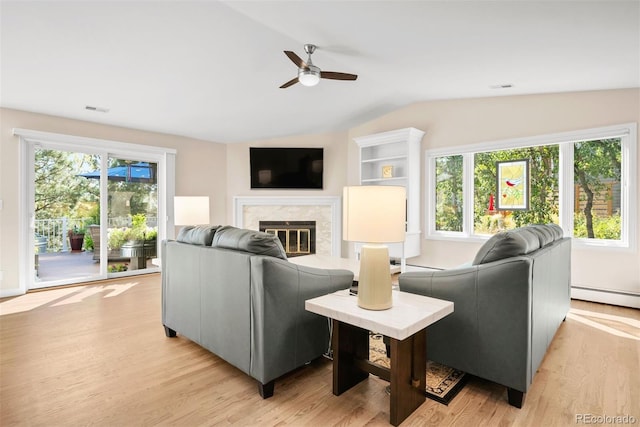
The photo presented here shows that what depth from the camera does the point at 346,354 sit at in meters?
1.92

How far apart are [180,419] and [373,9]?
2.85 m

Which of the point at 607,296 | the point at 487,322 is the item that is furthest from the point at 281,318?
the point at 607,296

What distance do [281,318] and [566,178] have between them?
155 inches

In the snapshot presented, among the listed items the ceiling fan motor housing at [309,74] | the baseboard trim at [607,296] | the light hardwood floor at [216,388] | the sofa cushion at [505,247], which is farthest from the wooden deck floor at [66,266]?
the baseboard trim at [607,296]

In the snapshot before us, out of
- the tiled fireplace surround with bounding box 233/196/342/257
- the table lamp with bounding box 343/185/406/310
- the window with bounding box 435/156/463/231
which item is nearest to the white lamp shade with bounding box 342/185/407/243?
the table lamp with bounding box 343/185/406/310

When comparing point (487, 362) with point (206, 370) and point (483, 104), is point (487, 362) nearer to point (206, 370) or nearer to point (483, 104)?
point (206, 370)

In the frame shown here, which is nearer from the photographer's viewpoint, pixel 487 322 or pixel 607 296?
pixel 487 322

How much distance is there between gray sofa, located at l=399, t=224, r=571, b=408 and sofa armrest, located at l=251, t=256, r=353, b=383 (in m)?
0.66

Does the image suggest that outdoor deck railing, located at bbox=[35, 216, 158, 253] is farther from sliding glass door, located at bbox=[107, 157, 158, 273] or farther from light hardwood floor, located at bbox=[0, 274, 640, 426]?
light hardwood floor, located at bbox=[0, 274, 640, 426]

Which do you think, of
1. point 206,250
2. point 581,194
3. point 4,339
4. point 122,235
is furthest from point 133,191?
point 581,194

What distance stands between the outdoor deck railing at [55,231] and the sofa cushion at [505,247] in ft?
17.0

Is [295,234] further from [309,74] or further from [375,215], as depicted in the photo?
[375,215]

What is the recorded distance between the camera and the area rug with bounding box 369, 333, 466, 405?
1.88 meters

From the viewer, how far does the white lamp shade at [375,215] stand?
5.51 feet
